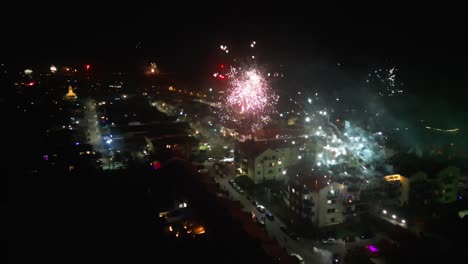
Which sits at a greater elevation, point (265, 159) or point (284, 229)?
point (265, 159)

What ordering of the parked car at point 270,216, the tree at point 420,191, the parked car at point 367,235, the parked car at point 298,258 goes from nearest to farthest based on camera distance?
the parked car at point 298,258
the parked car at point 367,235
the parked car at point 270,216
the tree at point 420,191

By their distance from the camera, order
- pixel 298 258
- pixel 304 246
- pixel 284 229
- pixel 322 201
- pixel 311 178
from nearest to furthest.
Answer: pixel 298 258, pixel 304 246, pixel 284 229, pixel 322 201, pixel 311 178

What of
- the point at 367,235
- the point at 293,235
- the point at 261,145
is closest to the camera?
the point at 367,235

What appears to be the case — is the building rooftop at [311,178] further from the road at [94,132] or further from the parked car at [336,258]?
the road at [94,132]

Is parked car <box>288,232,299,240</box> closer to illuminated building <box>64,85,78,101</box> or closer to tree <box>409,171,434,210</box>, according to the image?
tree <box>409,171,434,210</box>

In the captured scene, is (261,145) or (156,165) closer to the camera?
(156,165)

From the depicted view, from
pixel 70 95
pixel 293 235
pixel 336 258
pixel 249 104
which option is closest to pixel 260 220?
pixel 293 235

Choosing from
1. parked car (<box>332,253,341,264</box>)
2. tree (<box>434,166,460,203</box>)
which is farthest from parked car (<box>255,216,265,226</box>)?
tree (<box>434,166,460,203</box>)

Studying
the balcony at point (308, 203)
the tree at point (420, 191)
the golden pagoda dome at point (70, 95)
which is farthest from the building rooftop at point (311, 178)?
the golden pagoda dome at point (70, 95)

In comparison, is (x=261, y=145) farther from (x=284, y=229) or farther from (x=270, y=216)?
(x=284, y=229)

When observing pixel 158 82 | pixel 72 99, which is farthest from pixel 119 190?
pixel 158 82

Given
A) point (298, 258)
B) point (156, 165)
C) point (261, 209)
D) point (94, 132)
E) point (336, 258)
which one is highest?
point (94, 132)
